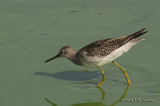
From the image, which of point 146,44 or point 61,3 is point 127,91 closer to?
point 146,44

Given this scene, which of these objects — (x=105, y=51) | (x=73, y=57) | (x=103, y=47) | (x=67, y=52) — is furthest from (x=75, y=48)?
(x=105, y=51)

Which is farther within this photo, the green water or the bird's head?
the bird's head

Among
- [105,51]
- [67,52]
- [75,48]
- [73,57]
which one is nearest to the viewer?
[105,51]

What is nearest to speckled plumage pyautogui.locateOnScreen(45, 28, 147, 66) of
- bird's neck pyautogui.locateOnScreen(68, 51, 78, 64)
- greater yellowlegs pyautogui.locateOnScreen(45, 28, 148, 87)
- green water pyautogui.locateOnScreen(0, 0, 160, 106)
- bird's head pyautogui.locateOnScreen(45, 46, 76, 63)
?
greater yellowlegs pyautogui.locateOnScreen(45, 28, 148, 87)

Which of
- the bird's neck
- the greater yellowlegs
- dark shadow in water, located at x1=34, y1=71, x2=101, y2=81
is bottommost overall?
dark shadow in water, located at x1=34, y1=71, x2=101, y2=81

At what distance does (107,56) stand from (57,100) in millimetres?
1866

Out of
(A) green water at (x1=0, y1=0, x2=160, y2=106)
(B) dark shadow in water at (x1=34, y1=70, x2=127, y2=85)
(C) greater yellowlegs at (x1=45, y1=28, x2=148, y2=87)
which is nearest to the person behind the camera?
(A) green water at (x1=0, y1=0, x2=160, y2=106)

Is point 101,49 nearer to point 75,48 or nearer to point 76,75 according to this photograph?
point 76,75

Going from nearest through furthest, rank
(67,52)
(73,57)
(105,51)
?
(105,51) → (73,57) → (67,52)

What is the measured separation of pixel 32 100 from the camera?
8.96 m

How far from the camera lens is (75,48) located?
38.2 ft

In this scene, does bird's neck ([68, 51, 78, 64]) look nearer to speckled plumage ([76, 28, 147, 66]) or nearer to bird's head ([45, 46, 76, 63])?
bird's head ([45, 46, 76, 63])

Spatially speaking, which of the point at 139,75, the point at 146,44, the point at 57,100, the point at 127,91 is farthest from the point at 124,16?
the point at 57,100

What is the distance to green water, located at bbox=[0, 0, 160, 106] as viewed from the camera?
359 inches
